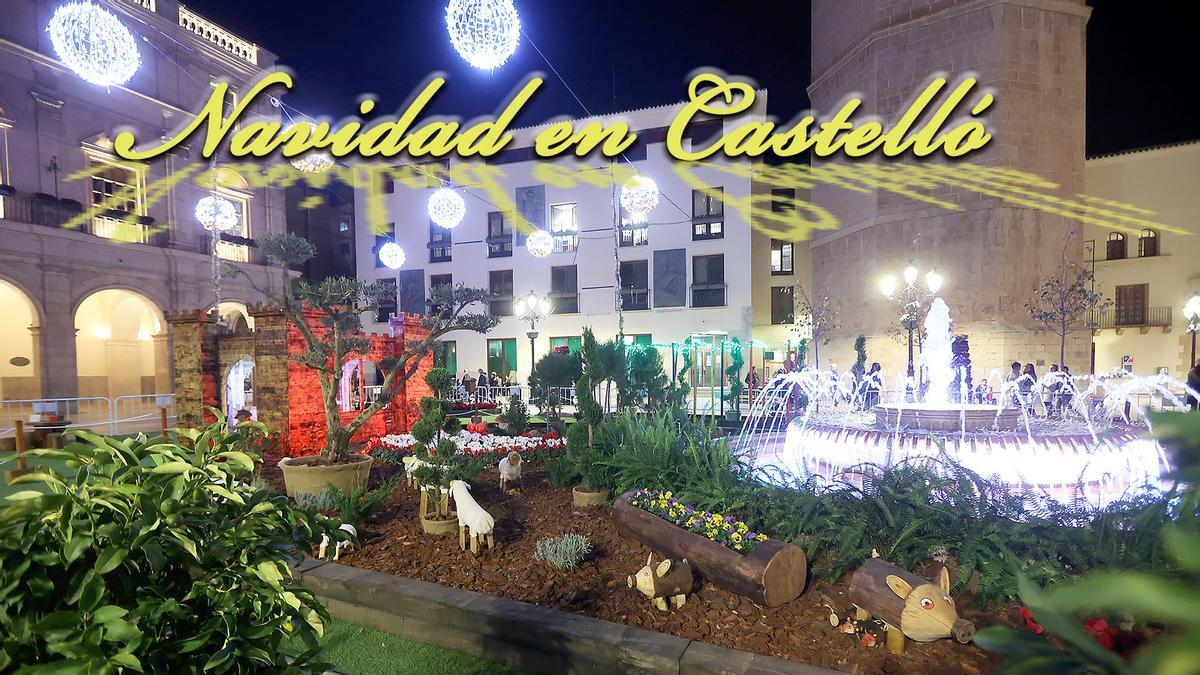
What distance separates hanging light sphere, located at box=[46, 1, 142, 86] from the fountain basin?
13742 millimetres

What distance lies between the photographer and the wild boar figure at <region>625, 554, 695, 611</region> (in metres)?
4.32

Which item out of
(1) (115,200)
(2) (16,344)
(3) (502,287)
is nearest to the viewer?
(2) (16,344)

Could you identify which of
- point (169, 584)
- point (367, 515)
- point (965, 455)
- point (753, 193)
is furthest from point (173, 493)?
point (753, 193)

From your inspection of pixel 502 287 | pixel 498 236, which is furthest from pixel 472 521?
pixel 498 236

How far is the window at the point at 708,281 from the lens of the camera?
88.4ft

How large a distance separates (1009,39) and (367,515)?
24.6m

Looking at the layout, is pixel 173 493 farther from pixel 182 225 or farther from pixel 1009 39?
pixel 1009 39

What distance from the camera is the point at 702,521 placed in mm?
5066

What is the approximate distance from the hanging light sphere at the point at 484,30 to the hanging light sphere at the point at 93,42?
19.8 ft

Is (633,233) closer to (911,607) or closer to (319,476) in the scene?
(319,476)

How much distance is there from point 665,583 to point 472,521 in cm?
214

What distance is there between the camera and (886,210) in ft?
70.7

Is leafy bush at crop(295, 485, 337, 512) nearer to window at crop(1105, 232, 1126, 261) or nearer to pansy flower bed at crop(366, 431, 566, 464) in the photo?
pansy flower bed at crop(366, 431, 566, 464)

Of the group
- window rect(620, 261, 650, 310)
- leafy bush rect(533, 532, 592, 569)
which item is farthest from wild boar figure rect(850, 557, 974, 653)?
window rect(620, 261, 650, 310)
